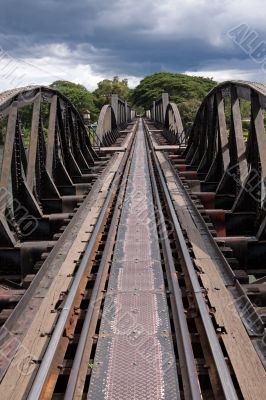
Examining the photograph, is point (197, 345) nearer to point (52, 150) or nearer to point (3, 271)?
point (3, 271)

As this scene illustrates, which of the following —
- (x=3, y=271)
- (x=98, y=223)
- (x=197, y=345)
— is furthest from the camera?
(x=98, y=223)

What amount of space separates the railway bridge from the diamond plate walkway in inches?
0.5

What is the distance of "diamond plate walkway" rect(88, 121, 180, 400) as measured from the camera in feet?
11.7

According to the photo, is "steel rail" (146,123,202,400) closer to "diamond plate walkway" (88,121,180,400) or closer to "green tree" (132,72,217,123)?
"diamond plate walkway" (88,121,180,400)

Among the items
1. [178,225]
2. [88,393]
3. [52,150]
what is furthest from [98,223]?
[88,393]

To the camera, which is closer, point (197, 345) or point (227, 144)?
point (197, 345)

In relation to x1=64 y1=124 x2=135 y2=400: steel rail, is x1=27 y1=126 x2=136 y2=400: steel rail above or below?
above

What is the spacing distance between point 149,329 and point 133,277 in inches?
49.4

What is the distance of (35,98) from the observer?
31.0ft

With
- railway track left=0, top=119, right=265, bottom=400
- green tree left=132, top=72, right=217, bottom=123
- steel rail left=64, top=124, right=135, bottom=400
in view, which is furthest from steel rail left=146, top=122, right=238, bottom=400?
green tree left=132, top=72, right=217, bottom=123

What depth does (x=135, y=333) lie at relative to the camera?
4312 millimetres

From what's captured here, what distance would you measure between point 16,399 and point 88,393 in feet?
1.72

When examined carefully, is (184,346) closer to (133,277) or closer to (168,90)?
(133,277)

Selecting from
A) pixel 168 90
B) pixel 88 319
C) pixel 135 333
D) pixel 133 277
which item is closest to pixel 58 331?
pixel 88 319
